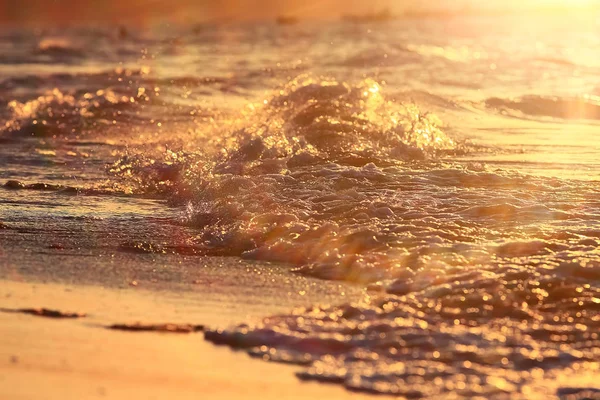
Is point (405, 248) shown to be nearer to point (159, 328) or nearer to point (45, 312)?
point (159, 328)

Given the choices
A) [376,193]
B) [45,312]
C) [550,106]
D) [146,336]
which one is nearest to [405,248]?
[376,193]

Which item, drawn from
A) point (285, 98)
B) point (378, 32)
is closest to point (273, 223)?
point (285, 98)

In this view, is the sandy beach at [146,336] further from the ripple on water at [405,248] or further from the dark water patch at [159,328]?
the ripple on water at [405,248]

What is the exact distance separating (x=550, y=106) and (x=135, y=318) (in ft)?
29.5

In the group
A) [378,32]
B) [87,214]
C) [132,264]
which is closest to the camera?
[132,264]

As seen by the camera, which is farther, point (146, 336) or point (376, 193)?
point (376, 193)

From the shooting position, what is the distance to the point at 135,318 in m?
4.87

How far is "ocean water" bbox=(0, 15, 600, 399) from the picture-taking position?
4.50m

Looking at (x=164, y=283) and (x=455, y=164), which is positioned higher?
(x=455, y=164)

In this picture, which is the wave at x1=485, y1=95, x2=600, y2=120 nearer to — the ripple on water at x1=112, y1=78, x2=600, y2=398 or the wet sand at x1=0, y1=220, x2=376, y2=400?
the ripple on water at x1=112, y1=78, x2=600, y2=398

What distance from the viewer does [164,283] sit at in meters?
5.48

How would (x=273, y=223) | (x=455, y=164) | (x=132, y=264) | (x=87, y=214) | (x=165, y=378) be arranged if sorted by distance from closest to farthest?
1. (x=165, y=378)
2. (x=132, y=264)
3. (x=273, y=223)
4. (x=87, y=214)
5. (x=455, y=164)

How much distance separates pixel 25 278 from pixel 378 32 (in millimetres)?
23175

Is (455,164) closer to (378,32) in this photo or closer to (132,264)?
(132,264)
